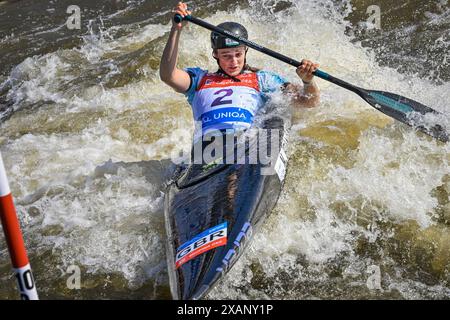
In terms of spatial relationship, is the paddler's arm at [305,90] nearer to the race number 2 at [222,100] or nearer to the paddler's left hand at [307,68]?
the paddler's left hand at [307,68]

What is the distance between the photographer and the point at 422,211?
457cm

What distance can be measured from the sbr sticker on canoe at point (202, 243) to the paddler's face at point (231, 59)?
1.68 m

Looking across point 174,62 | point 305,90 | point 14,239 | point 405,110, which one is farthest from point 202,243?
point 405,110

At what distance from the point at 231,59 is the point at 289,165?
0.97 m

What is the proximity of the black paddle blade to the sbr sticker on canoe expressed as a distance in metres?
1.97

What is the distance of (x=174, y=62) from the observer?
191 inches

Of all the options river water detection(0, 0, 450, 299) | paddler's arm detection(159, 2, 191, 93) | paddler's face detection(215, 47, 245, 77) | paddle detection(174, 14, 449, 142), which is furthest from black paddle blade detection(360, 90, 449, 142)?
paddler's arm detection(159, 2, 191, 93)

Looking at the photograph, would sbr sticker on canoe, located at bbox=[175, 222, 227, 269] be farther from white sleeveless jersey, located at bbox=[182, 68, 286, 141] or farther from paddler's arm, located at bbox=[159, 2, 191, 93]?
paddler's arm, located at bbox=[159, 2, 191, 93]

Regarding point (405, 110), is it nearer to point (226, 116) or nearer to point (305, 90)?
point (305, 90)

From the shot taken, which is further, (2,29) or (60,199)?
(2,29)

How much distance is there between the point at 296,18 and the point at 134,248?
509cm

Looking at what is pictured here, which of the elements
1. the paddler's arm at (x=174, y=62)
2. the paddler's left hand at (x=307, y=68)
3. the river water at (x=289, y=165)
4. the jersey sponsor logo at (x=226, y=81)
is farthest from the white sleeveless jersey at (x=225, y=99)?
the river water at (x=289, y=165)

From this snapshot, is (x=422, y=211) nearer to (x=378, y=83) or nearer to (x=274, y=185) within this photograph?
(x=274, y=185)
